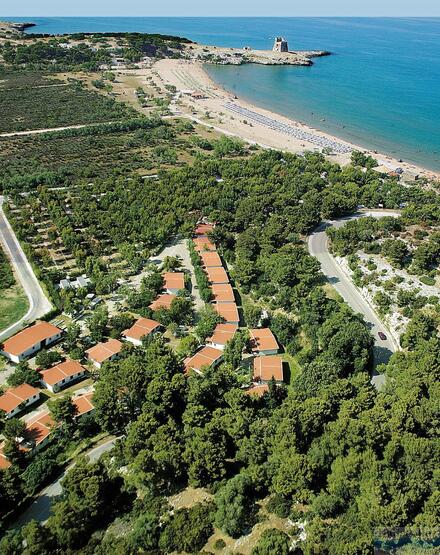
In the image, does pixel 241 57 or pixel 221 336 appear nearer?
pixel 221 336

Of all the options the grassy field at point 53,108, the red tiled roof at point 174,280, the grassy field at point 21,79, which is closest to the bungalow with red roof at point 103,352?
the red tiled roof at point 174,280

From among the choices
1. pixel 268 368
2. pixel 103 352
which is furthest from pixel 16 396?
pixel 268 368

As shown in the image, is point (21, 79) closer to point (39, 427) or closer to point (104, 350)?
point (104, 350)

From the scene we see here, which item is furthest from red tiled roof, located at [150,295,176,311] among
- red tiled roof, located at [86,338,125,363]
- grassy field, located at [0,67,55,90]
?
grassy field, located at [0,67,55,90]

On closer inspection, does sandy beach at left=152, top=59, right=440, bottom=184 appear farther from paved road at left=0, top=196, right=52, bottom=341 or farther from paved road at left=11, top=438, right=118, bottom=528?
paved road at left=11, top=438, right=118, bottom=528

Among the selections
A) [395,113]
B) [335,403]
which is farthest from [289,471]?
[395,113]

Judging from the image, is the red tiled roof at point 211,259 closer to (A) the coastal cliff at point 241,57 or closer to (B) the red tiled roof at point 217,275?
(B) the red tiled roof at point 217,275

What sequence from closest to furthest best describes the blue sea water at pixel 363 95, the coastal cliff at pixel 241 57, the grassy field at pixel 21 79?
the blue sea water at pixel 363 95, the grassy field at pixel 21 79, the coastal cliff at pixel 241 57
